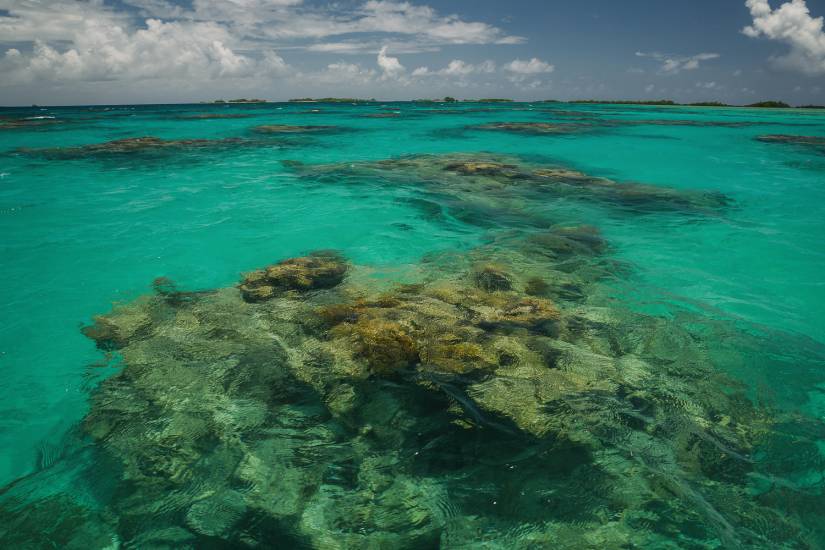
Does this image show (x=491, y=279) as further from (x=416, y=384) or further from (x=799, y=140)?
(x=799, y=140)

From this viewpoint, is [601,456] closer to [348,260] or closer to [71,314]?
[348,260]

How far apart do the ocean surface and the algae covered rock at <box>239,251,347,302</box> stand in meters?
0.04

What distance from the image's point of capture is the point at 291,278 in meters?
7.70

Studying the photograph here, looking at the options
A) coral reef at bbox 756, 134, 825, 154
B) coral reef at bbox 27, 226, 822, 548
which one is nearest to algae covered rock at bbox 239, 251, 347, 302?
coral reef at bbox 27, 226, 822, 548

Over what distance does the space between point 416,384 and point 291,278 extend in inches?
154

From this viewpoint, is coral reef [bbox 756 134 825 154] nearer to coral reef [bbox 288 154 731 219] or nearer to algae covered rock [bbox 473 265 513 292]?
coral reef [bbox 288 154 731 219]

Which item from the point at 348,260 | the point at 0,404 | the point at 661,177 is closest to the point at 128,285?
the point at 0,404

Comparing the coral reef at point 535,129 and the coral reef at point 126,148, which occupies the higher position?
the coral reef at point 535,129

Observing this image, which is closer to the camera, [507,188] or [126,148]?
[507,188]

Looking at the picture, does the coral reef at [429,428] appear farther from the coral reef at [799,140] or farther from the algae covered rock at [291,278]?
the coral reef at [799,140]

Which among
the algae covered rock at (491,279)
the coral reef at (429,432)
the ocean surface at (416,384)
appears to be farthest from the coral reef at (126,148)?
the algae covered rock at (491,279)

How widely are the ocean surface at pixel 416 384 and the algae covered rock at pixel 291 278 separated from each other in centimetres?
4

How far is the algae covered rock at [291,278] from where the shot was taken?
7.37m

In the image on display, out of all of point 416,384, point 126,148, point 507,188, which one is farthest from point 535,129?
point 416,384
